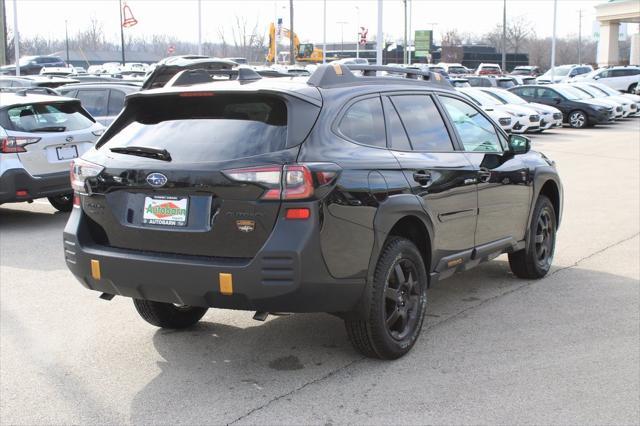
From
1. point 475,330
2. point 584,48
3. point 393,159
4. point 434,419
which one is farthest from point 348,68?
point 584,48

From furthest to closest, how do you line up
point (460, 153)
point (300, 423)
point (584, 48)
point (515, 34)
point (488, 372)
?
point (584, 48) < point (515, 34) < point (460, 153) < point (488, 372) < point (300, 423)

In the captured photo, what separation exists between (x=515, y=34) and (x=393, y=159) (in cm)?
10491

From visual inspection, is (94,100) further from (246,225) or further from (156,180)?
(246,225)

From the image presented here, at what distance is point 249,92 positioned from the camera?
448cm

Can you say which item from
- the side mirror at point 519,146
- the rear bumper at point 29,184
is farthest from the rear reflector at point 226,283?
the rear bumper at point 29,184

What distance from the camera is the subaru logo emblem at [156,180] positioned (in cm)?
441

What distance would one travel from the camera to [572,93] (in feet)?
96.0

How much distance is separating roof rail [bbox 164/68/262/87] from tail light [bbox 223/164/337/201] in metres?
1.00

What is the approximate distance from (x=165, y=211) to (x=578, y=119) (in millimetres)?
25991

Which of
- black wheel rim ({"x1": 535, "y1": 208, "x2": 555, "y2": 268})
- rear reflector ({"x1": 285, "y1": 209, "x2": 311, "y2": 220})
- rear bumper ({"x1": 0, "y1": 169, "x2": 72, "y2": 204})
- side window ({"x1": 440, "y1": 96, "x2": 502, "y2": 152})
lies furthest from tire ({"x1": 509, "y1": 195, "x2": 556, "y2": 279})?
rear bumper ({"x1": 0, "y1": 169, "x2": 72, "y2": 204})

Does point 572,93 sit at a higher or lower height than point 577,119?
higher

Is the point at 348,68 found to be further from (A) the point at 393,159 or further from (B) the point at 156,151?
(B) the point at 156,151

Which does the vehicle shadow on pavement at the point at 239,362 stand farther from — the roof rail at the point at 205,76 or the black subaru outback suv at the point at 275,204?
the roof rail at the point at 205,76

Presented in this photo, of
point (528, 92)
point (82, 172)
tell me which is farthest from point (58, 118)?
point (528, 92)
